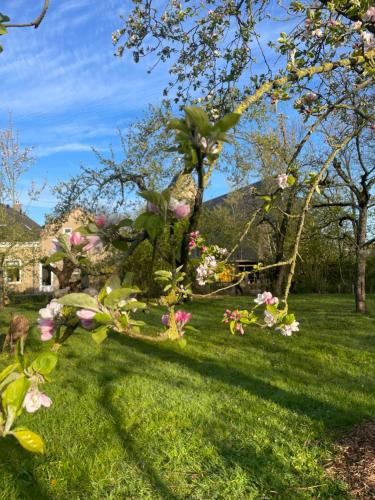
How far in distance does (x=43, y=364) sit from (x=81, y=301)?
151 millimetres

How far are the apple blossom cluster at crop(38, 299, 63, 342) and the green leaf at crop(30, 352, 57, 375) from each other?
127 mm

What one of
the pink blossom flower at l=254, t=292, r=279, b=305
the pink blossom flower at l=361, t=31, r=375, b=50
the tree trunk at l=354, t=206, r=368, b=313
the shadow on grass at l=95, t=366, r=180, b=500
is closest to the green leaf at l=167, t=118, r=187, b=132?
the pink blossom flower at l=254, t=292, r=279, b=305

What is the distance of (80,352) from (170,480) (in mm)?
5168

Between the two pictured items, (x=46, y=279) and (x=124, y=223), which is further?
(x=46, y=279)

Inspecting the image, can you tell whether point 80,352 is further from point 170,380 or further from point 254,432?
point 254,432

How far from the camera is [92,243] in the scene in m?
1.18

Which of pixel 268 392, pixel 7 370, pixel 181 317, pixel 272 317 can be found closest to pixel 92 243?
pixel 7 370

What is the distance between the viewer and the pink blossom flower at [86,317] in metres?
0.99

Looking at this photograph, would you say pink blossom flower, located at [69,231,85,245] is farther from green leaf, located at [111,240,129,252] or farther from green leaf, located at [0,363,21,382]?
green leaf, located at [0,363,21,382]

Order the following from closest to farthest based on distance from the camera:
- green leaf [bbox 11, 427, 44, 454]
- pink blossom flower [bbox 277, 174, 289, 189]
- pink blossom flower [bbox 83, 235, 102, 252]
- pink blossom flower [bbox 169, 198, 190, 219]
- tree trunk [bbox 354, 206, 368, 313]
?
green leaf [bbox 11, 427, 44, 454] < pink blossom flower [bbox 169, 198, 190, 219] < pink blossom flower [bbox 83, 235, 102, 252] < pink blossom flower [bbox 277, 174, 289, 189] < tree trunk [bbox 354, 206, 368, 313]

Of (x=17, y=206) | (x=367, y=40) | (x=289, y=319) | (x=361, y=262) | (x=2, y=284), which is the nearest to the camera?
(x=289, y=319)

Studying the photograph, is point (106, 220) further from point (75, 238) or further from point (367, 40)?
point (367, 40)

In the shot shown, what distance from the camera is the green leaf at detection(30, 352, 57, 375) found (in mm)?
951

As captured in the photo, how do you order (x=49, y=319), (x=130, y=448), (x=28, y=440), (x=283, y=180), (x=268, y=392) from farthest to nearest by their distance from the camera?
(x=268, y=392), (x=130, y=448), (x=283, y=180), (x=49, y=319), (x=28, y=440)
